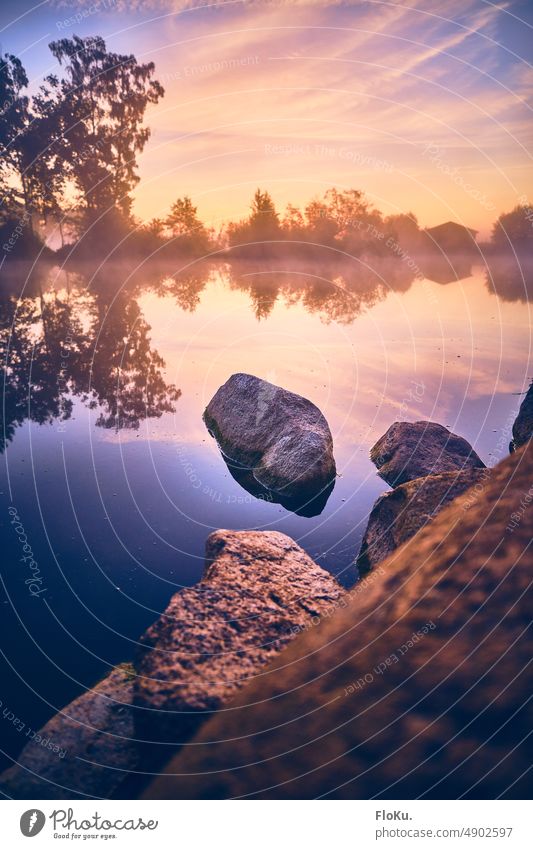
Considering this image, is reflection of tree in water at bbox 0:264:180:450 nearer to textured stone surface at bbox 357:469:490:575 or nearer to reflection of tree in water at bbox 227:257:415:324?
textured stone surface at bbox 357:469:490:575

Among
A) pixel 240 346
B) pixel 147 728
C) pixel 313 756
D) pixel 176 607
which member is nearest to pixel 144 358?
pixel 240 346

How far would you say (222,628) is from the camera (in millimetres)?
4328

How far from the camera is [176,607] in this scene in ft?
15.0

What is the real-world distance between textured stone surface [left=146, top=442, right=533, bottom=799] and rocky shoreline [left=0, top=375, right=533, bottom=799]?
1 centimetres

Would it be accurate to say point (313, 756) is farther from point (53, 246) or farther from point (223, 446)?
point (53, 246)

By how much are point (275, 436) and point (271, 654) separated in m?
5.19

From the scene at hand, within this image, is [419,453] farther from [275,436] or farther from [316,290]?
[316,290]

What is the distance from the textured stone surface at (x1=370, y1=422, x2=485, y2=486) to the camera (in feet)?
27.0

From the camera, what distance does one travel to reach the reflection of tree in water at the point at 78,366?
11453mm

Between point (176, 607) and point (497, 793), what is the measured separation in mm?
2782

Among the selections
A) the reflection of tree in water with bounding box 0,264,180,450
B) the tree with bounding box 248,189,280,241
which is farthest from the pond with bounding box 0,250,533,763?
the tree with bounding box 248,189,280,241
